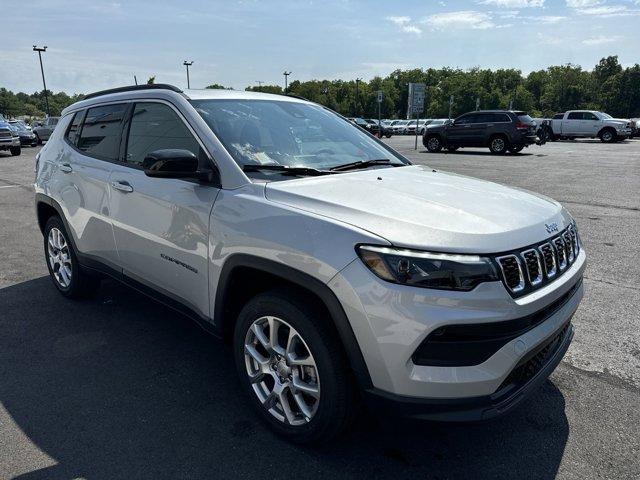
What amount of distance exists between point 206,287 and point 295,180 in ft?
2.68

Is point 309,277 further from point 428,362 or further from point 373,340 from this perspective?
point 428,362

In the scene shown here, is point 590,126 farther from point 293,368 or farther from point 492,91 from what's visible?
point 492,91

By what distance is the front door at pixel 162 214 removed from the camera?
9.79 feet

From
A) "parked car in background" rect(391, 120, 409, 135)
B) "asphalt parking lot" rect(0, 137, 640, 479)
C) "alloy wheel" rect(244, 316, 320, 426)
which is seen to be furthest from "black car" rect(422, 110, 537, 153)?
"parked car in background" rect(391, 120, 409, 135)

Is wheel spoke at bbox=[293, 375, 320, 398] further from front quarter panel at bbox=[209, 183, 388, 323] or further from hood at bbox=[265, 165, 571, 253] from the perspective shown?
hood at bbox=[265, 165, 571, 253]

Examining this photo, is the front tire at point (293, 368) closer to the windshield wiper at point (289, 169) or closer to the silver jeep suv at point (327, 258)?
the silver jeep suv at point (327, 258)

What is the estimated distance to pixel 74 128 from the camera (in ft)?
14.9

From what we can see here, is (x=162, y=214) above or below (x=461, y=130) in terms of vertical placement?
above

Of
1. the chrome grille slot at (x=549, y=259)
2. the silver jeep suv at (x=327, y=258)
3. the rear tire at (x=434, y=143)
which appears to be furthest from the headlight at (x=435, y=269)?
the rear tire at (x=434, y=143)

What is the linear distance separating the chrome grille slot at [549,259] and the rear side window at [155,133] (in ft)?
6.39

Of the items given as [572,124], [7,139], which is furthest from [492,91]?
[7,139]

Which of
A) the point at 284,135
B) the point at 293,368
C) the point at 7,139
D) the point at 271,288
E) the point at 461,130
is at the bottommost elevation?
the point at 293,368

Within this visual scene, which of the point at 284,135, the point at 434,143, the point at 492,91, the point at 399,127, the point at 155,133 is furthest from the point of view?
the point at 492,91

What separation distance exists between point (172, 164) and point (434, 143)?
22.6m
